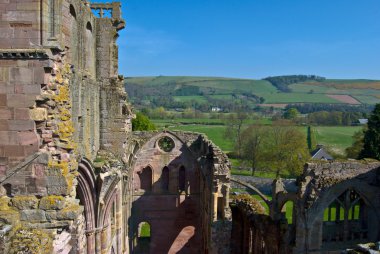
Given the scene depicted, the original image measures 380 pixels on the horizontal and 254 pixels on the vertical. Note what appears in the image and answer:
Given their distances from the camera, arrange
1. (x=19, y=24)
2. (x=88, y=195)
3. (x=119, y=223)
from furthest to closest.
Result: (x=119, y=223) < (x=88, y=195) < (x=19, y=24)

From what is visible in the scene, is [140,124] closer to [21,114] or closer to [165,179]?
[165,179]

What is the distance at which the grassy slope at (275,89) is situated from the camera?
11517 centimetres

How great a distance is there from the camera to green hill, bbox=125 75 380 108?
114938 millimetres

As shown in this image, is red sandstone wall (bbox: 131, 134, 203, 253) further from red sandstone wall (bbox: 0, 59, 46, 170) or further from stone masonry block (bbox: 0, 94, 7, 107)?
stone masonry block (bbox: 0, 94, 7, 107)

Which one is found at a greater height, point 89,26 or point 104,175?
point 89,26

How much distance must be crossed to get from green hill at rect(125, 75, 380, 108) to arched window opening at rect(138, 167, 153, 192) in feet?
309

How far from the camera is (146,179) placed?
61.4ft

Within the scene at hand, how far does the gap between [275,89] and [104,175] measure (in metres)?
141

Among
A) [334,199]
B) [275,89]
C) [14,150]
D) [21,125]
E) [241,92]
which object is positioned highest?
[275,89]

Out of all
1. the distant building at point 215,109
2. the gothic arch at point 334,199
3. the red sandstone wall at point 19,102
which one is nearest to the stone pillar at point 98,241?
the red sandstone wall at point 19,102

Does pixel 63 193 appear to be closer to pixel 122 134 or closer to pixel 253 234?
pixel 122 134

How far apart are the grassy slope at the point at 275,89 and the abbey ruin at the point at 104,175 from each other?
324 feet

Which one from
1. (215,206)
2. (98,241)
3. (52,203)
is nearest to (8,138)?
(52,203)

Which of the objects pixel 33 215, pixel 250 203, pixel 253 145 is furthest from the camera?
pixel 253 145
